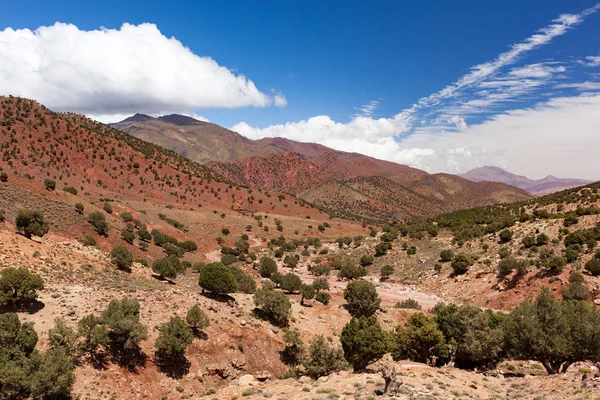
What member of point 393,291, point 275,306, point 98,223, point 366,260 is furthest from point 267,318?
point 366,260

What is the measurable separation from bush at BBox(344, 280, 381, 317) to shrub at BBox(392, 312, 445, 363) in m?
7.20

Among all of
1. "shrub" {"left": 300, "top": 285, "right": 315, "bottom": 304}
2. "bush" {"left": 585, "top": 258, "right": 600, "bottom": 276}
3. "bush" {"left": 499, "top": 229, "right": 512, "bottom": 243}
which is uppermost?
"bush" {"left": 499, "top": 229, "right": 512, "bottom": 243}

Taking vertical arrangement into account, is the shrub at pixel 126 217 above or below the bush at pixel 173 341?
above

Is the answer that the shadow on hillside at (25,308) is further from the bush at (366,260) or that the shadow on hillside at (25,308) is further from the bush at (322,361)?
the bush at (366,260)

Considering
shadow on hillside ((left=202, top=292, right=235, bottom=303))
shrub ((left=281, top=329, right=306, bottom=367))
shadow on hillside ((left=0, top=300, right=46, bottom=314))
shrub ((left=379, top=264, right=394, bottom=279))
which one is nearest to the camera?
shadow on hillside ((left=0, top=300, right=46, bottom=314))

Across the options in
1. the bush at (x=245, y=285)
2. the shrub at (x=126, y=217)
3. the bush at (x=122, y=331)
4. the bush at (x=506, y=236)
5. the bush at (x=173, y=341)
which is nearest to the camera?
the bush at (x=122, y=331)

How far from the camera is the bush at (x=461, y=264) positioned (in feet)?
159

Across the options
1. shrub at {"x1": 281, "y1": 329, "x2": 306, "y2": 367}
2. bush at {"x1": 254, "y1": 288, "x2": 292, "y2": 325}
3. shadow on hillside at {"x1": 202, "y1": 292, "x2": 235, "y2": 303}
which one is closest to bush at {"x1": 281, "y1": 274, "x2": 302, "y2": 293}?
shadow on hillside at {"x1": 202, "y1": 292, "x2": 235, "y2": 303}

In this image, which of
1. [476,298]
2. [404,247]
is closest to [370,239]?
[404,247]

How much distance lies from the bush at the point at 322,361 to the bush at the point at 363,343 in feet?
2.57

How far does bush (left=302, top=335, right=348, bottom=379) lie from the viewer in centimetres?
2286

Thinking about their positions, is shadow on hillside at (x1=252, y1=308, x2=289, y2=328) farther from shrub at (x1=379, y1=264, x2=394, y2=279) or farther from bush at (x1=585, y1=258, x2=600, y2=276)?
bush at (x1=585, y1=258, x2=600, y2=276)

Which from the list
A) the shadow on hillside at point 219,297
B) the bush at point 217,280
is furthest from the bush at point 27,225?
the shadow on hillside at point 219,297

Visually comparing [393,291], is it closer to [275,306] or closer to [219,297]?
[275,306]
